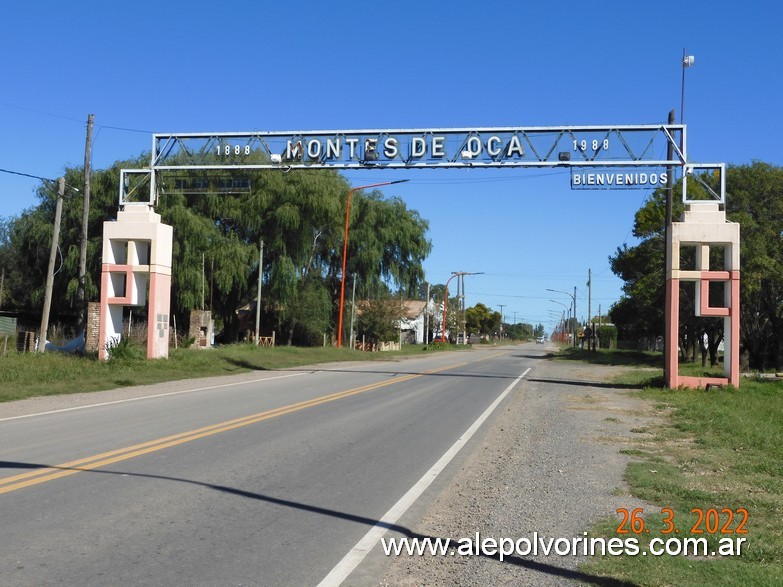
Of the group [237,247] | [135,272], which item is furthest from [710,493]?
[237,247]

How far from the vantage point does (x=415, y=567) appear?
20.3 feet

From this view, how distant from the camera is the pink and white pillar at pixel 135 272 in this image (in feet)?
90.4

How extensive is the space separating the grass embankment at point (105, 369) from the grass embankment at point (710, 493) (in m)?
13.9

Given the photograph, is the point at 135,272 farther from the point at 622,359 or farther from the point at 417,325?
the point at 417,325

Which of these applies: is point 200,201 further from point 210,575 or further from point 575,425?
point 210,575

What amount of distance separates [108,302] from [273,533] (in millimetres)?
22775

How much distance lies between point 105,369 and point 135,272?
14.2 feet

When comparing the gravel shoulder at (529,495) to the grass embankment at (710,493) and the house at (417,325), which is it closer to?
the grass embankment at (710,493)

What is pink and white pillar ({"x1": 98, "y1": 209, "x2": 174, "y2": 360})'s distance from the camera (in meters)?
27.5

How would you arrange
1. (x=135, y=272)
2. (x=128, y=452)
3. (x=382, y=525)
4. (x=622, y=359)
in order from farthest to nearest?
(x=622, y=359) → (x=135, y=272) → (x=128, y=452) → (x=382, y=525)

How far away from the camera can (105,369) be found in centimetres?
2486

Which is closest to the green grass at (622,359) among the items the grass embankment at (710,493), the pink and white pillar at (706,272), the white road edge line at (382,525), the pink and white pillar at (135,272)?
the pink and white pillar at (706,272)

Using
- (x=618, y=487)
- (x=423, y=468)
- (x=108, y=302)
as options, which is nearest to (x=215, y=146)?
(x=108, y=302)

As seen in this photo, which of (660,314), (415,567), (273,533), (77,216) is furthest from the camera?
(660,314)
